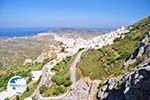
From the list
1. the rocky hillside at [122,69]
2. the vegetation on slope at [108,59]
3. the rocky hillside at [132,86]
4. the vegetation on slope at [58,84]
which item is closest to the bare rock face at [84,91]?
the rocky hillside at [122,69]

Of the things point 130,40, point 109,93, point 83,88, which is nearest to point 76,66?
point 130,40

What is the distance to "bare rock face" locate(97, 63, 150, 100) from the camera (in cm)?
2188

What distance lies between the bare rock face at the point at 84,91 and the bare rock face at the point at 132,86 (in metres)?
3.19

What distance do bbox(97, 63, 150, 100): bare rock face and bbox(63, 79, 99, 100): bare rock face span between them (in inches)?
126

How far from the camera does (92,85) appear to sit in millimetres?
32312

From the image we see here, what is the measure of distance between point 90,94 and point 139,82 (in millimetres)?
9802

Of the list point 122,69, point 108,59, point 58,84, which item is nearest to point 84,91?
point 122,69

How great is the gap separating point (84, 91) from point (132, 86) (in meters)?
9.71

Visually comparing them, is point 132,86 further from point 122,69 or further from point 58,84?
point 58,84

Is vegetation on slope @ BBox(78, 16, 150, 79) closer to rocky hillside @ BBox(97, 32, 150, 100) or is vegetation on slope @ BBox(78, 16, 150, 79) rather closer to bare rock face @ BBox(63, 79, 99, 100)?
bare rock face @ BBox(63, 79, 99, 100)

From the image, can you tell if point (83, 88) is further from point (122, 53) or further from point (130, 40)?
point (130, 40)

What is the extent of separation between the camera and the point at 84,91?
32219 millimetres

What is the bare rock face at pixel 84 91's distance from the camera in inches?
1240

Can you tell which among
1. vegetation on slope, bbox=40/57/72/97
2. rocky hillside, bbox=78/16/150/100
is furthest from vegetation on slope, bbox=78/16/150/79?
vegetation on slope, bbox=40/57/72/97
